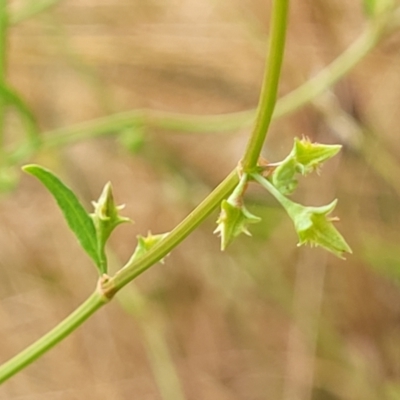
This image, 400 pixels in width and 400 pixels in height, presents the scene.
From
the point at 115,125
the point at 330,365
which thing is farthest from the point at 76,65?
the point at 330,365

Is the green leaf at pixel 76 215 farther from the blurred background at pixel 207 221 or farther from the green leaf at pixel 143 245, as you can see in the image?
the blurred background at pixel 207 221

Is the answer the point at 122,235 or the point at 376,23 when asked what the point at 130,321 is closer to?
the point at 122,235

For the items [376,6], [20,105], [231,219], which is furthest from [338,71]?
[231,219]

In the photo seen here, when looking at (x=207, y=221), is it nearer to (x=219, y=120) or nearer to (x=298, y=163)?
(x=219, y=120)

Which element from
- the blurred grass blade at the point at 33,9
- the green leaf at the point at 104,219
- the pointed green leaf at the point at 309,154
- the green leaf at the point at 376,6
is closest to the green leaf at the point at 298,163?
the pointed green leaf at the point at 309,154

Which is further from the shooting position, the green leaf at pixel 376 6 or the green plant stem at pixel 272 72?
the green leaf at pixel 376 6

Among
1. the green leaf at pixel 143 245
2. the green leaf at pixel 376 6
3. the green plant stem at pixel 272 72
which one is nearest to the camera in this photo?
the green plant stem at pixel 272 72
